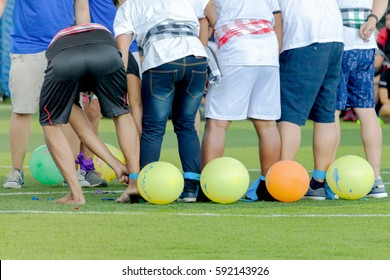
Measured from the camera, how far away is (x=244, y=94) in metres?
9.27

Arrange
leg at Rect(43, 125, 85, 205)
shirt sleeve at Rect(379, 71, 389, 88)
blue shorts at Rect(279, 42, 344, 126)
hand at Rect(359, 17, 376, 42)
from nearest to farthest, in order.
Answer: leg at Rect(43, 125, 85, 205), blue shorts at Rect(279, 42, 344, 126), hand at Rect(359, 17, 376, 42), shirt sleeve at Rect(379, 71, 389, 88)

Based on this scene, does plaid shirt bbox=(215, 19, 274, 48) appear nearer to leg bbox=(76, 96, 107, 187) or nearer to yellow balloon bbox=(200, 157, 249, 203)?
yellow balloon bbox=(200, 157, 249, 203)

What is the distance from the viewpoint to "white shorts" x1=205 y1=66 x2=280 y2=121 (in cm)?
923

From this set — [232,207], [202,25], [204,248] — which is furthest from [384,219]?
[202,25]

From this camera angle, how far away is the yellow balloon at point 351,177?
907cm

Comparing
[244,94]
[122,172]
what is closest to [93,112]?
[122,172]

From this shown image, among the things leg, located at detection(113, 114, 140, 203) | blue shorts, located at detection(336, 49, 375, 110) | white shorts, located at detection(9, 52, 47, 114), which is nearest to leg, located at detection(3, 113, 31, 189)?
white shorts, located at detection(9, 52, 47, 114)

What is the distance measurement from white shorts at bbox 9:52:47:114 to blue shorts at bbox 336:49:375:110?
9.38 ft

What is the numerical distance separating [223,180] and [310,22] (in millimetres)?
1645

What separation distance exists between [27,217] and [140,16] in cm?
200

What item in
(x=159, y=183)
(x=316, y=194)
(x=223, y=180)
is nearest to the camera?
(x=159, y=183)

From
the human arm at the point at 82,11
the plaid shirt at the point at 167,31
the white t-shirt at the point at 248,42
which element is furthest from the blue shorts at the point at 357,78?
the human arm at the point at 82,11

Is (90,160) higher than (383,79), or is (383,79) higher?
(90,160)

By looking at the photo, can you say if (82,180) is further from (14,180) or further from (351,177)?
(351,177)
